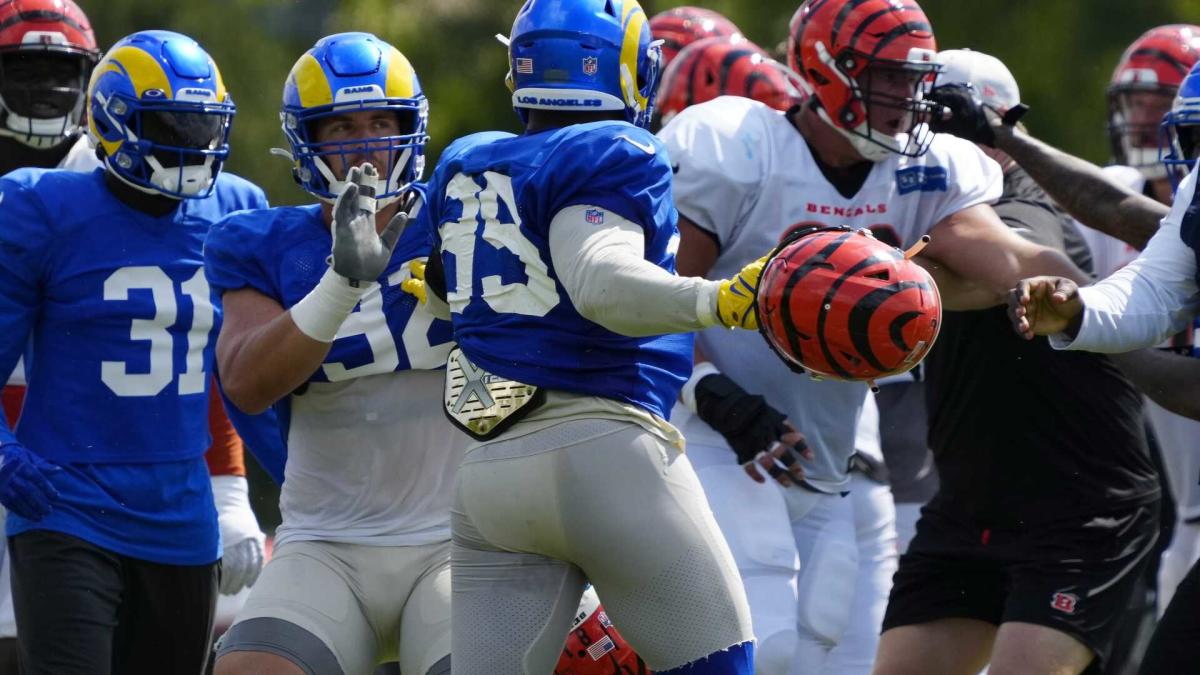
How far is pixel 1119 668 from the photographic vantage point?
6.46m

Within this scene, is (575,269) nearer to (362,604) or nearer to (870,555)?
(362,604)

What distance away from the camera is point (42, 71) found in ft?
20.4

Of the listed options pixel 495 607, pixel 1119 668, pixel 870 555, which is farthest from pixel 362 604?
pixel 1119 668

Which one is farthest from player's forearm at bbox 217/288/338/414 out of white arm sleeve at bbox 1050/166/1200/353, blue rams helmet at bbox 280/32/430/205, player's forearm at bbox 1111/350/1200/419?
player's forearm at bbox 1111/350/1200/419

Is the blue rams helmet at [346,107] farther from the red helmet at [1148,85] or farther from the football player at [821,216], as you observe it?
the red helmet at [1148,85]

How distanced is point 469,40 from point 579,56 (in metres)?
11.2

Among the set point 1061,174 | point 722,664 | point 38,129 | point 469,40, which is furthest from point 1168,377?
point 469,40

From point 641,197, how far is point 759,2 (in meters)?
10.7

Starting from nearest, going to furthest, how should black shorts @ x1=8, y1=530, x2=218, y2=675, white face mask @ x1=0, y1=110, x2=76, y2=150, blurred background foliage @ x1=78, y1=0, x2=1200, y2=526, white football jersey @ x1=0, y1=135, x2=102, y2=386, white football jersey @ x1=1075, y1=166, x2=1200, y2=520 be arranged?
black shorts @ x1=8, y1=530, x2=218, y2=675 → white football jersey @ x1=1075, y1=166, x2=1200, y2=520 → white football jersey @ x1=0, y1=135, x2=102, y2=386 → white face mask @ x1=0, y1=110, x2=76, y2=150 → blurred background foliage @ x1=78, y1=0, x2=1200, y2=526

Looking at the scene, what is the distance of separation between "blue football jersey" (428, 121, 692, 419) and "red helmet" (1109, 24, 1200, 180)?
3.56m

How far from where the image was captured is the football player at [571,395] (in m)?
3.65

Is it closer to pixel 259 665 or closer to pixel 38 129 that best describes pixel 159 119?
pixel 38 129

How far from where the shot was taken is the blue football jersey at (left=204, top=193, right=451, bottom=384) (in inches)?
174

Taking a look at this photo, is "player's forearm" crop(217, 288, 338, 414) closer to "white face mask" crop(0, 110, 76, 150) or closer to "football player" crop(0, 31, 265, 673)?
"football player" crop(0, 31, 265, 673)
